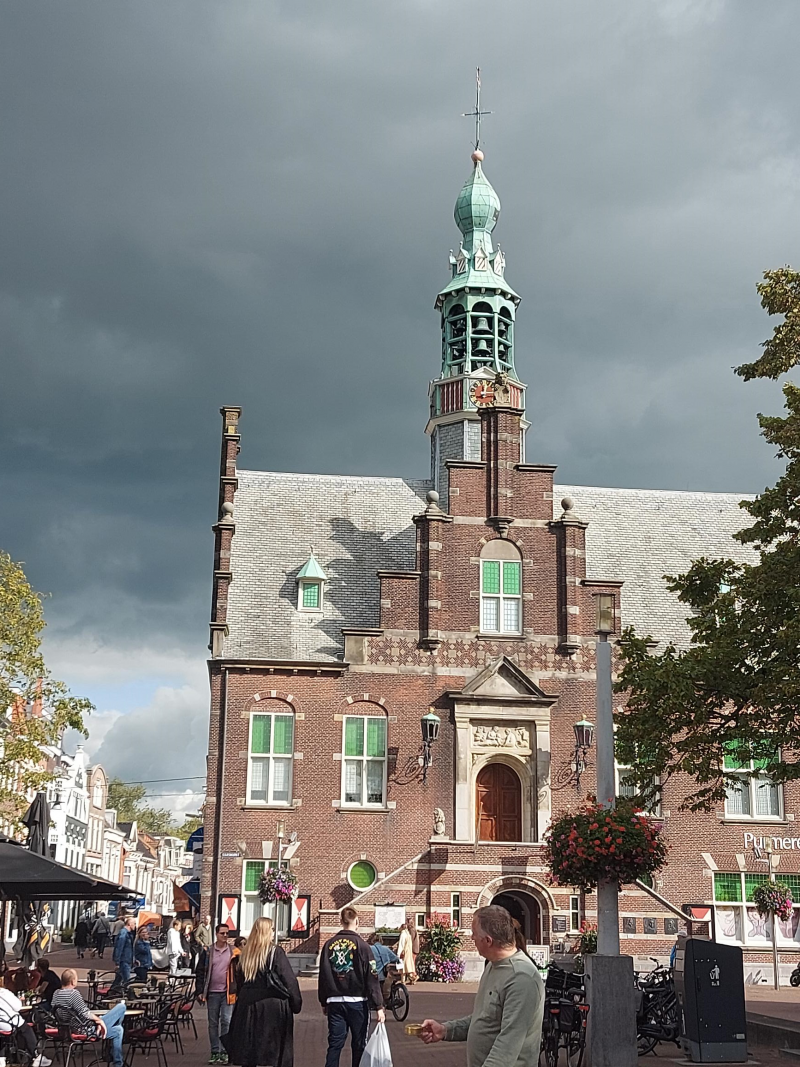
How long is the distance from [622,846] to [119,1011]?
6581 millimetres

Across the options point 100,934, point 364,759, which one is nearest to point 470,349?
point 364,759

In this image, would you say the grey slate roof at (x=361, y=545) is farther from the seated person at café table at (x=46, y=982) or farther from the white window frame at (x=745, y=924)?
the seated person at café table at (x=46, y=982)

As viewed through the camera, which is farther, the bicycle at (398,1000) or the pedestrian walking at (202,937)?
the pedestrian walking at (202,937)

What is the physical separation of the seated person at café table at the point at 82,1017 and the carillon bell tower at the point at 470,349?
26.6 metres

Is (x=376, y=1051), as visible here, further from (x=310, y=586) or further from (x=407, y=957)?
(x=310, y=586)

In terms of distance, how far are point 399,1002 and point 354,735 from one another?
1214 centimetres

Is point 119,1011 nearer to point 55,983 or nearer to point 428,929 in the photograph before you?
point 55,983

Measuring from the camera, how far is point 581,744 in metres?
31.5

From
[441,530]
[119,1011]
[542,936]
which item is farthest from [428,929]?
[119,1011]

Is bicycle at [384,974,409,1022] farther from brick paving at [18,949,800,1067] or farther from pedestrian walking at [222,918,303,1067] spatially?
pedestrian walking at [222,918,303,1067]

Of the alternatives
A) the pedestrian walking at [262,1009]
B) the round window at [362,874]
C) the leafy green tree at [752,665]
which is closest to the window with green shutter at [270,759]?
the round window at [362,874]

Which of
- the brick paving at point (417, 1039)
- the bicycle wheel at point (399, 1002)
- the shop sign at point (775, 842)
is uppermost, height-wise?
the shop sign at point (775, 842)

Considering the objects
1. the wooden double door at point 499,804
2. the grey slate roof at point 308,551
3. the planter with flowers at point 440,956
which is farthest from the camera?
the grey slate roof at point 308,551

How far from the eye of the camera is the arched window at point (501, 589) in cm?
3306
